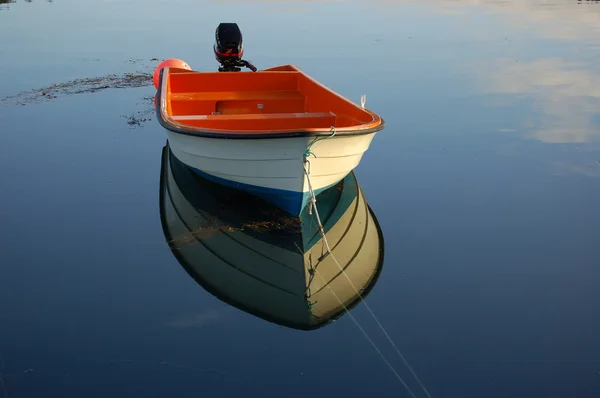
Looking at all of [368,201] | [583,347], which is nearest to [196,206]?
[368,201]

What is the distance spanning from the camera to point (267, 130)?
17.5 feet

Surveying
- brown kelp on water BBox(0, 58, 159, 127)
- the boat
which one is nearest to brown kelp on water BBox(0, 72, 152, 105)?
brown kelp on water BBox(0, 58, 159, 127)

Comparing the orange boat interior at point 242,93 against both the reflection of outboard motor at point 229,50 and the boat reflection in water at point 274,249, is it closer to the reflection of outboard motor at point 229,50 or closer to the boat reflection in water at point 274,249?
the reflection of outboard motor at point 229,50

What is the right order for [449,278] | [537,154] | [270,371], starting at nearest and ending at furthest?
1. [270,371]
2. [449,278]
3. [537,154]

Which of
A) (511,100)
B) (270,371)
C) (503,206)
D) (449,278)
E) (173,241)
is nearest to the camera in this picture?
(270,371)

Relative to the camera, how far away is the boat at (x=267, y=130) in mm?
5270

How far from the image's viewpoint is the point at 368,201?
622cm

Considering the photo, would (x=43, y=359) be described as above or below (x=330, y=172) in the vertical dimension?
below

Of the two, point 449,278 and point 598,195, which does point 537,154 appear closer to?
point 598,195

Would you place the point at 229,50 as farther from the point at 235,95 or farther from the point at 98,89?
the point at 98,89

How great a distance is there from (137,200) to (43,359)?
8.73 feet

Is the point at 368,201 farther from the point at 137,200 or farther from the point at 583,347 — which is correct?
the point at 583,347

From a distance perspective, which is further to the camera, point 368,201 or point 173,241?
point 368,201

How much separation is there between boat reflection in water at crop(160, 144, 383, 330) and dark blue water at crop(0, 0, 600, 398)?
131 millimetres
